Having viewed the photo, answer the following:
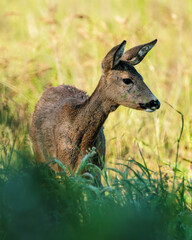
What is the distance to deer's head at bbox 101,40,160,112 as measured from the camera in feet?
15.2

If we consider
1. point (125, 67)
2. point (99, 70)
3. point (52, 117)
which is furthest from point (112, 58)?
point (99, 70)

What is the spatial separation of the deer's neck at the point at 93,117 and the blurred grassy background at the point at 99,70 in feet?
2.60

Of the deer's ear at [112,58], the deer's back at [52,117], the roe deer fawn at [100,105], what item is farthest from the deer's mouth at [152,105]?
the deer's back at [52,117]

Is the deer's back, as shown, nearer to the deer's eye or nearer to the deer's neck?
the deer's neck

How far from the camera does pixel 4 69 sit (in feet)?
26.0

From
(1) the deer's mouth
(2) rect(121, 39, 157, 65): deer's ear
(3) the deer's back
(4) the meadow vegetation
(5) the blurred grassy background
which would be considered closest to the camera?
(4) the meadow vegetation

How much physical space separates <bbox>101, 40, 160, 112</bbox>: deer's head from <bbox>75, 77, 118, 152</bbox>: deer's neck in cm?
7

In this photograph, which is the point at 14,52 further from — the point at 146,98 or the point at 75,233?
the point at 75,233

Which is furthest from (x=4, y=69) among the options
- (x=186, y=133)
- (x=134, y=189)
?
(x=134, y=189)

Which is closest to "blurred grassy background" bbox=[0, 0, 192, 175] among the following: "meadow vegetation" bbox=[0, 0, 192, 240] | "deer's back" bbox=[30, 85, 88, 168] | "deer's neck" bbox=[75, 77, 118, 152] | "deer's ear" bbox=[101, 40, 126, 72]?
"meadow vegetation" bbox=[0, 0, 192, 240]

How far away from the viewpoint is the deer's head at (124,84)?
4625 mm

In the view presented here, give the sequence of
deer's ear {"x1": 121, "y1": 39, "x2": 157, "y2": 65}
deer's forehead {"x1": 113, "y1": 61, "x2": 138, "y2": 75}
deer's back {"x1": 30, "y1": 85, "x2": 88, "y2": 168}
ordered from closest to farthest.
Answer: deer's forehead {"x1": 113, "y1": 61, "x2": 138, "y2": 75}
deer's ear {"x1": 121, "y1": 39, "x2": 157, "y2": 65}
deer's back {"x1": 30, "y1": 85, "x2": 88, "y2": 168}

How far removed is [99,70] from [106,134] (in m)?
1.37

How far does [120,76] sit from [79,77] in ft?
11.1
